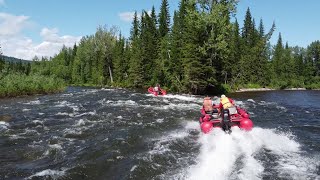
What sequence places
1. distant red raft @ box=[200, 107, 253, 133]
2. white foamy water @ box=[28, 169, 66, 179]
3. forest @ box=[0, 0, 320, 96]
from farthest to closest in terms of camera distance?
forest @ box=[0, 0, 320, 96] < distant red raft @ box=[200, 107, 253, 133] < white foamy water @ box=[28, 169, 66, 179]

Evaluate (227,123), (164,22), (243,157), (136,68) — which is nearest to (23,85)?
(136,68)

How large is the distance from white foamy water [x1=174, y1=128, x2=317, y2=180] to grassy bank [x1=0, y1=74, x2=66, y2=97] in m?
26.2

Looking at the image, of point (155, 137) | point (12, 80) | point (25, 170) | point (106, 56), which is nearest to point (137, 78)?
point (106, 56)

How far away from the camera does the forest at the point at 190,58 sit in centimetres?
4234

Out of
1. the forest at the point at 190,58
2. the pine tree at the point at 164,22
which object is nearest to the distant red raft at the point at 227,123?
the forest at the point at 190,58

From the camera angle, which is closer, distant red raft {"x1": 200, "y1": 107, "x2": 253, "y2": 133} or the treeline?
distant red raft {"x1": 200, "y1": 107, "x2": 253, "y2": 133}

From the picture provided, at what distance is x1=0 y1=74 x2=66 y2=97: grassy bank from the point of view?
35.1m

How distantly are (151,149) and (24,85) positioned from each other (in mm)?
28087

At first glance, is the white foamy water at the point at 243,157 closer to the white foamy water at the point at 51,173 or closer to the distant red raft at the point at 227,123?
the distant red raft at the point at 227,123

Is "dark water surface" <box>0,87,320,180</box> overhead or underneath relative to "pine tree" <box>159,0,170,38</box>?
underneath

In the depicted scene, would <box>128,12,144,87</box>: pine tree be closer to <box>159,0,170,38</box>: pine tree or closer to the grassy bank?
<box>159,0,170,38</box>: pine tree

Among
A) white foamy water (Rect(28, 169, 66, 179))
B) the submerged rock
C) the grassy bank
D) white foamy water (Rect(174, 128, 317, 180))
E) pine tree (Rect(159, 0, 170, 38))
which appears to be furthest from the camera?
pine tree (Rect(159, 0, 170, 38))

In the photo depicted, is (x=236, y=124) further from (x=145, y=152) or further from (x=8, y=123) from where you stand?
(x=8, y=123)

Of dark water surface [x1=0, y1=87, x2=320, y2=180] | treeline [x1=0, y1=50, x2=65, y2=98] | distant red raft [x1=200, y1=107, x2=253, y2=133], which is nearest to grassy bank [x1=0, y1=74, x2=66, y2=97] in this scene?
treeline [x1=0, y1=50, x2=65, y2=98]
